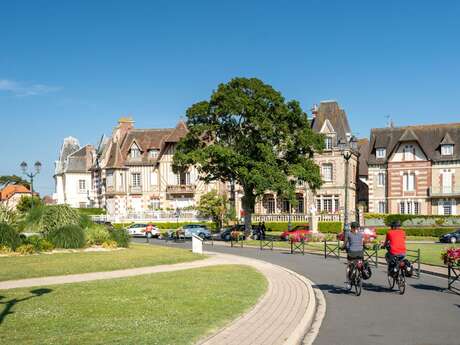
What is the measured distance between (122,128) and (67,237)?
3955 centimetres

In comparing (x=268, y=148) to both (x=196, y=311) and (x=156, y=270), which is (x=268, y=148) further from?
(x=196, y=311)

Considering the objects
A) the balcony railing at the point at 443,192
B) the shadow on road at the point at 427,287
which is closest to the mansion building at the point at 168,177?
the balcony railing at the point at 443,192

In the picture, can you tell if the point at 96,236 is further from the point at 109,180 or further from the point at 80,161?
the point at 80,161

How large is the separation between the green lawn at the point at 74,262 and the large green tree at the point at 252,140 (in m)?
12.7

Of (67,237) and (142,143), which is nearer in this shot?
(67,237)

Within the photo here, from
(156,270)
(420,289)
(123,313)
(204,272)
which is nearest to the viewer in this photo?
(123,313)

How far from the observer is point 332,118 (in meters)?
59.0

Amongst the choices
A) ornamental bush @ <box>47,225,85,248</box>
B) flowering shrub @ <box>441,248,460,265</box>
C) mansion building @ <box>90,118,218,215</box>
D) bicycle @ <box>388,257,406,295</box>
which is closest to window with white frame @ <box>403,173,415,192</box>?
mansion building @ <box>90,118,218,215</box>

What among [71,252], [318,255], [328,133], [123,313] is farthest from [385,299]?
[328,133]

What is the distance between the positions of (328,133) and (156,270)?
40.5 m

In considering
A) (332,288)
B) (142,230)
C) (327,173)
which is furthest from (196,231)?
(332,288)

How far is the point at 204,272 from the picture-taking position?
734 inches

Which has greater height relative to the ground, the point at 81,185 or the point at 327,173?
the point at 327,173

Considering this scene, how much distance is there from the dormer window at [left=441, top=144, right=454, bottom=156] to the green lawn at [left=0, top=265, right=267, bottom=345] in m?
42.6
